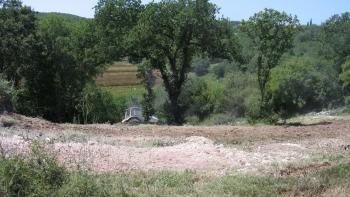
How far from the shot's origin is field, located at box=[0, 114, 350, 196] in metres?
7.97

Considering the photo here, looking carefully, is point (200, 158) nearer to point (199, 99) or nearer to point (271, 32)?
point (271, 32)

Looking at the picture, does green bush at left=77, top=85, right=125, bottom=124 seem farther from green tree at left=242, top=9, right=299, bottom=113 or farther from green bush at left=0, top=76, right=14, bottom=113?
green bush at left=0, top=76, right=14, bottom=113

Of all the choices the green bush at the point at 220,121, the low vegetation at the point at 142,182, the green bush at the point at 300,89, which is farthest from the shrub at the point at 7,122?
the green bush at the point at 300,89

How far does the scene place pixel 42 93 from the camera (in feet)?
97.8

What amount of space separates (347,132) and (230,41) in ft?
33.3

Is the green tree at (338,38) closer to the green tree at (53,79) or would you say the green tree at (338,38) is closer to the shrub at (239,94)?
the shrub at (239,94)

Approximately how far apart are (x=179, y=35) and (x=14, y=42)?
31.5 ft

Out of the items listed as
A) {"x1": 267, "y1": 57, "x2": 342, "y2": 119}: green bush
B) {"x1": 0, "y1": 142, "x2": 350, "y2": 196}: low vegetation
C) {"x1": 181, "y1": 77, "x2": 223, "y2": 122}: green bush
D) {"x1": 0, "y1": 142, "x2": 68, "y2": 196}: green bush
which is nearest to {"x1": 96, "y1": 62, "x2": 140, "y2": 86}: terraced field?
{"x1": 181, "y1": 77, "x2": 223, "y2": 122}: green bush

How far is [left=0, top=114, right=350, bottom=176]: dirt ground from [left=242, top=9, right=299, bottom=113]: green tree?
9.22 m

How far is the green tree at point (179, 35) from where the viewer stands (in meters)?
23.3

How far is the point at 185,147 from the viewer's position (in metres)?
11.0

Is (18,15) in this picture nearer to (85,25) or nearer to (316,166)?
(85,25)

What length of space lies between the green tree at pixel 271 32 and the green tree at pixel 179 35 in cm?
103

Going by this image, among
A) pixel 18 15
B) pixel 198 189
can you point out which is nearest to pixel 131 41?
pixel 18 15
